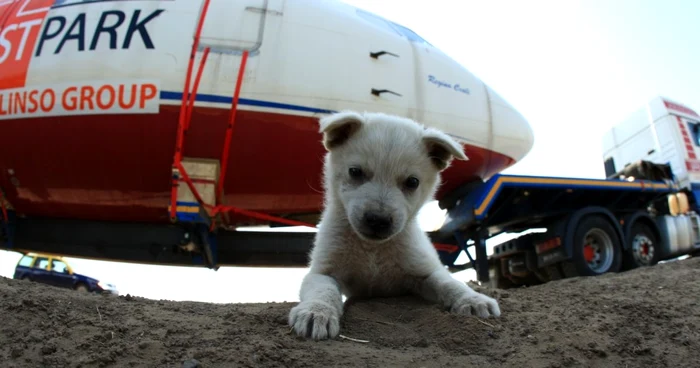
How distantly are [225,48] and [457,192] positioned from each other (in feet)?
13.9

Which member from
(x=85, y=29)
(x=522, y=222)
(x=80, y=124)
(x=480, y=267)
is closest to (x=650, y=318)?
(x=480, y=267)

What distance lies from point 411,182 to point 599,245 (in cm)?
659

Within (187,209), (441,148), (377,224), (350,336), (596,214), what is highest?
(596,214)

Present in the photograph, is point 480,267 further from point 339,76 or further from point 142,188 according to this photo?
point 142,188

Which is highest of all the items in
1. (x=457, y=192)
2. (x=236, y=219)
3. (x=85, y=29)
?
(x=85, y=29)

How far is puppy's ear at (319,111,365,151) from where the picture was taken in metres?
3.23

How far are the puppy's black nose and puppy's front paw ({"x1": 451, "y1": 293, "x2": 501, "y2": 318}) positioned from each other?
61 centimetres

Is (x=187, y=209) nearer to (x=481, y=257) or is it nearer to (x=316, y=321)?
(x=316, y=321)

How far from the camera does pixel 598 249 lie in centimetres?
850

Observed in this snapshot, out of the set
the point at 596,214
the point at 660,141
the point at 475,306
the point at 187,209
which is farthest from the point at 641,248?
the point at 187,209

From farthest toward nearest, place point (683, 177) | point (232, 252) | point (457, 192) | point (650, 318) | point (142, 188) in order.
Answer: point (683, 177), point (457, 192), point (232, 252), point (142, 188), point (650, 318)

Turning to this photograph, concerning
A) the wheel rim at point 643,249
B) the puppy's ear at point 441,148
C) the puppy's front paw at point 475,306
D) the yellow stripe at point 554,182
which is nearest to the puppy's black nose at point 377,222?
the puppy's front paw at point 475,306

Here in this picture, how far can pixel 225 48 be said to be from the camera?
6562 millimetres

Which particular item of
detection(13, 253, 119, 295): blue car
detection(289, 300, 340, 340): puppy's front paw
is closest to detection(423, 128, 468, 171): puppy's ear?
detection(289, 300, 340, 340): puppy's front paw
